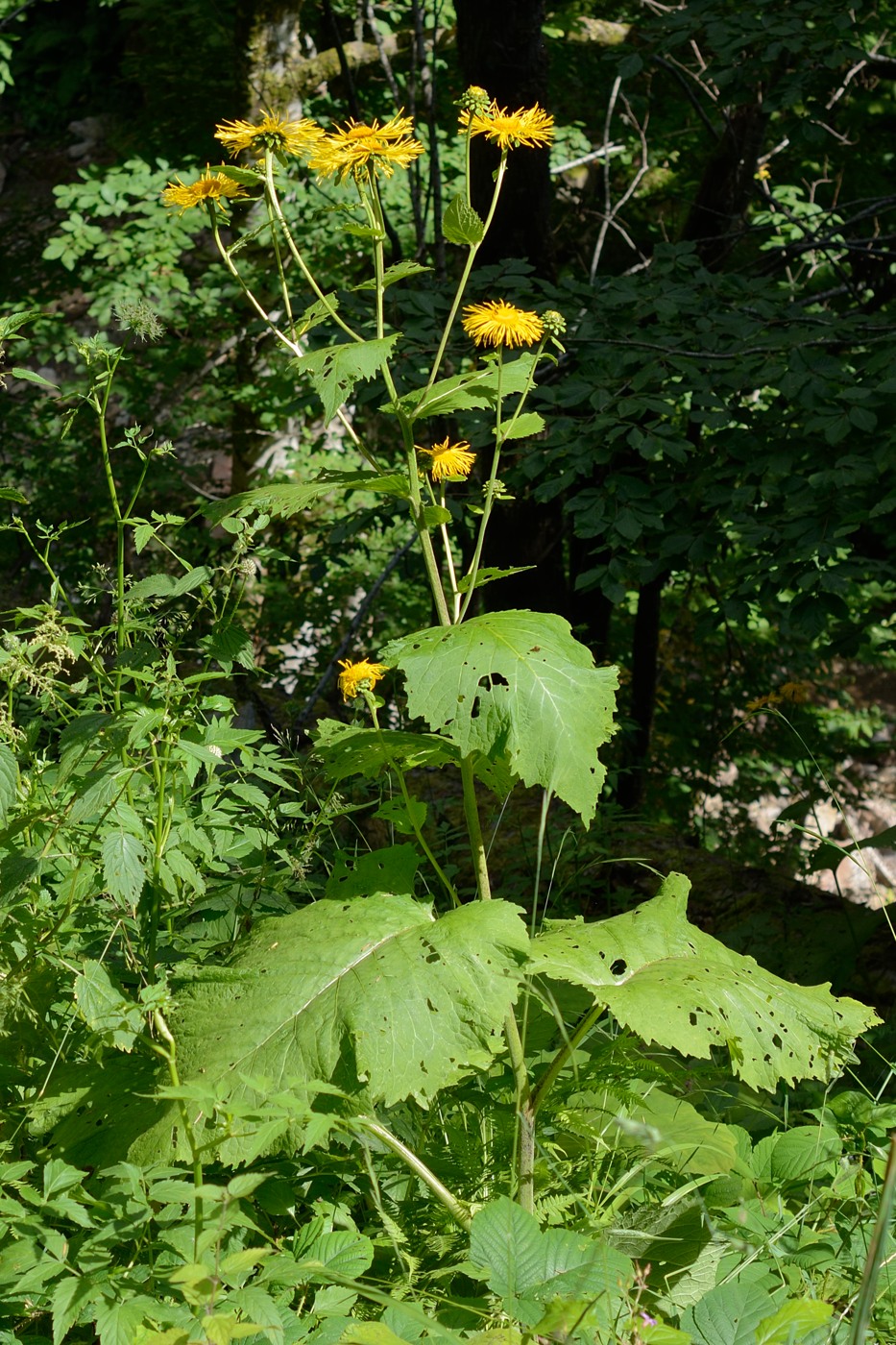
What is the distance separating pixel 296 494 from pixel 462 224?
47cm

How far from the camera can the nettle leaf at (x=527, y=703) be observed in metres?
1.38

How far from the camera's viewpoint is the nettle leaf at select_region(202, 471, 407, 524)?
1.60m

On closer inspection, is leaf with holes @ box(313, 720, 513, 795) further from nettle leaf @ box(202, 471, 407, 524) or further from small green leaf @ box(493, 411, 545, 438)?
small green leaf @ box(493, 411, 545, 438)

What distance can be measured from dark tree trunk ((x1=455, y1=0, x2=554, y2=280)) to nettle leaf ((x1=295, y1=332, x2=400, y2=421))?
2809mm

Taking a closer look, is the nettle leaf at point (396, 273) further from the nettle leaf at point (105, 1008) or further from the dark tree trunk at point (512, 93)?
the dark tree trunk at point (512, 93)

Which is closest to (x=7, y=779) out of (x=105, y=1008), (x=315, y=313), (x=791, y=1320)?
(x=105, y=1008)

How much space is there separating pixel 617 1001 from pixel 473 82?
13.0 feet

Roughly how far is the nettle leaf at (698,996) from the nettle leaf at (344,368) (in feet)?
2.60

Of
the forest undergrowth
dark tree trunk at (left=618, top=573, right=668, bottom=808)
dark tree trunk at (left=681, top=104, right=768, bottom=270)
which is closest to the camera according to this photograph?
the forest undergrowth

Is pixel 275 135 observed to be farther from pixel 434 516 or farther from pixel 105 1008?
pixel 105 1008

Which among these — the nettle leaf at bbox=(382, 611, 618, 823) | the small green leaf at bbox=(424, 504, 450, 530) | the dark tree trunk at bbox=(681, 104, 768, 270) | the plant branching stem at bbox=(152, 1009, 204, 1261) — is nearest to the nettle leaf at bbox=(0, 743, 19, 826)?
the plant branching stem at bbox=(152, 1009, 204, 1261)

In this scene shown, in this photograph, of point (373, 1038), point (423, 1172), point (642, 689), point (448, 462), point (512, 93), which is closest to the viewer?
point (373, 1038)

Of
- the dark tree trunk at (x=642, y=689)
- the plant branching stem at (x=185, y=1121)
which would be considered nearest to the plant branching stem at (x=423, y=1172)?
the plant branching stem at (x=185, y=1121)

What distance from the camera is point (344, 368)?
156 cm
